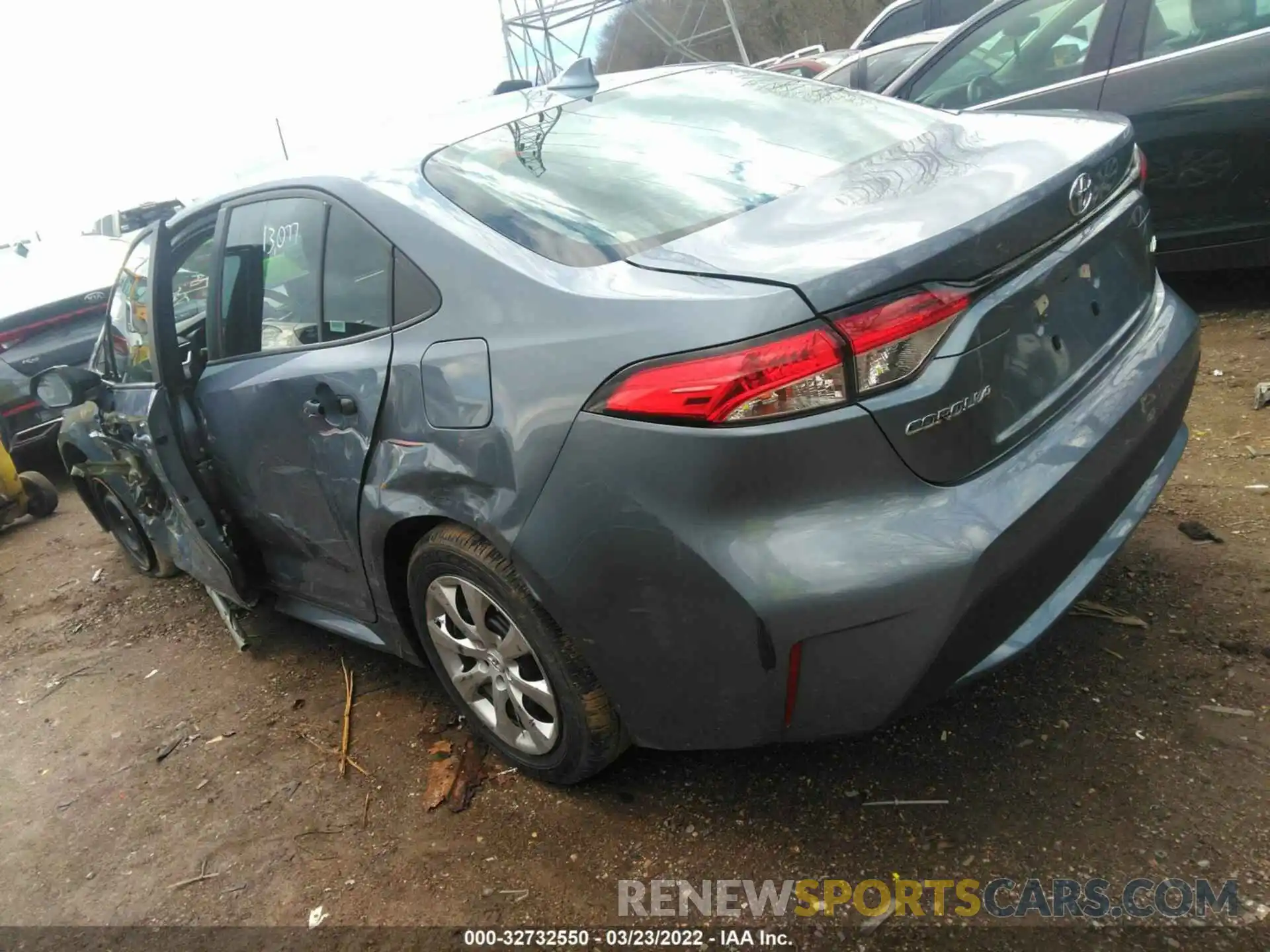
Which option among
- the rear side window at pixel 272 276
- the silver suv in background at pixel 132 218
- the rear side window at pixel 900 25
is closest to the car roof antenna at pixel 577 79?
Answer: the rear side window at pixel 272 276

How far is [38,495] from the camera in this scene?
5.71 metres

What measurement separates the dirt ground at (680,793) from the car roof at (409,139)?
1606 mm

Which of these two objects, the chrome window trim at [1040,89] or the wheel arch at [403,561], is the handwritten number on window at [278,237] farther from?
the chrome window trim at [1040,89]

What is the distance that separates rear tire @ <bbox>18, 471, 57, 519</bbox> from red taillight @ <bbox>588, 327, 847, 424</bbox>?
549 centimetres

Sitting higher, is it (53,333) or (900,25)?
(900,25)

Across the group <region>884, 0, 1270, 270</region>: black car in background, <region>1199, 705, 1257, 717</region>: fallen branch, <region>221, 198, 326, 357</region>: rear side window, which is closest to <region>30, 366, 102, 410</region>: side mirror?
<region>221, 198, 326, 357</region>: rear side window

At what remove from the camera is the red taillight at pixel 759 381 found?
161cm

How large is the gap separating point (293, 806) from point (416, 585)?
0.79 metres

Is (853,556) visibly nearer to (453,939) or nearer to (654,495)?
(654,495)

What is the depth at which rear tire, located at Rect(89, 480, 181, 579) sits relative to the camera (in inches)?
159

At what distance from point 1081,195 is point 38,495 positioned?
6001 millimetres

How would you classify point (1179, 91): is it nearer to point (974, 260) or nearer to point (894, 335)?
point (974, 260)

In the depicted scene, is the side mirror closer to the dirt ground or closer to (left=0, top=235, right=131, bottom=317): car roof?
the dirt ground

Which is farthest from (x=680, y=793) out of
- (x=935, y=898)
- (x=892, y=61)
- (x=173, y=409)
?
(x=892, y=61)
